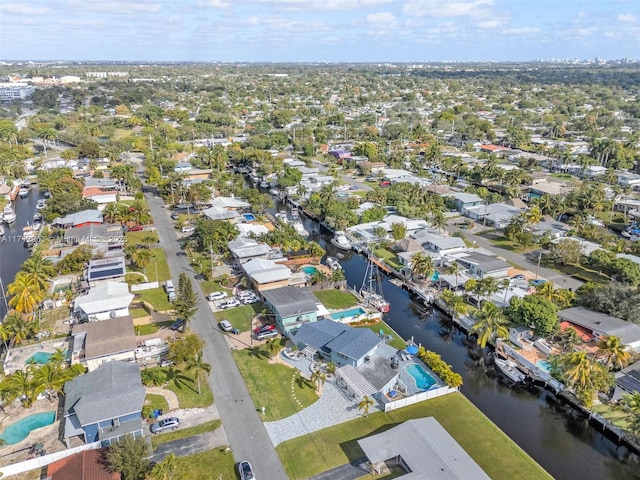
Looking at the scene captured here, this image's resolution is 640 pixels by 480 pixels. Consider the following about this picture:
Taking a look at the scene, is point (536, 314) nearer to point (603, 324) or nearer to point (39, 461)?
point (603, 324)

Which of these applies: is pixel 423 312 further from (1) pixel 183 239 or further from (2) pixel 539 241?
(1) pixel 183 239

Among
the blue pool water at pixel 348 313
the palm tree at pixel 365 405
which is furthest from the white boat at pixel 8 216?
the palm tree at pixel 365 405

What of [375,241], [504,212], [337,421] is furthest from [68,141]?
[337,421]

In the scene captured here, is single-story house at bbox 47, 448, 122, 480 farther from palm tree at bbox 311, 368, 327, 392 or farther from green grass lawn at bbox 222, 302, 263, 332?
green grass lawn at bbox 222, 302, 263, 332

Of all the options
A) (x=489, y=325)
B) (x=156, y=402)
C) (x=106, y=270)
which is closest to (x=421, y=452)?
(x=489, y=325)

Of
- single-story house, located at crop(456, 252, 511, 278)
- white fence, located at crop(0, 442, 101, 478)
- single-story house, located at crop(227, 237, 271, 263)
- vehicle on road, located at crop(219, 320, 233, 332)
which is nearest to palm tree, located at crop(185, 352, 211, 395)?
white fence, located at crop(0, 442, 101, 478)

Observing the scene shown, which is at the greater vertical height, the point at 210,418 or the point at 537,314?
the point at 537,314
